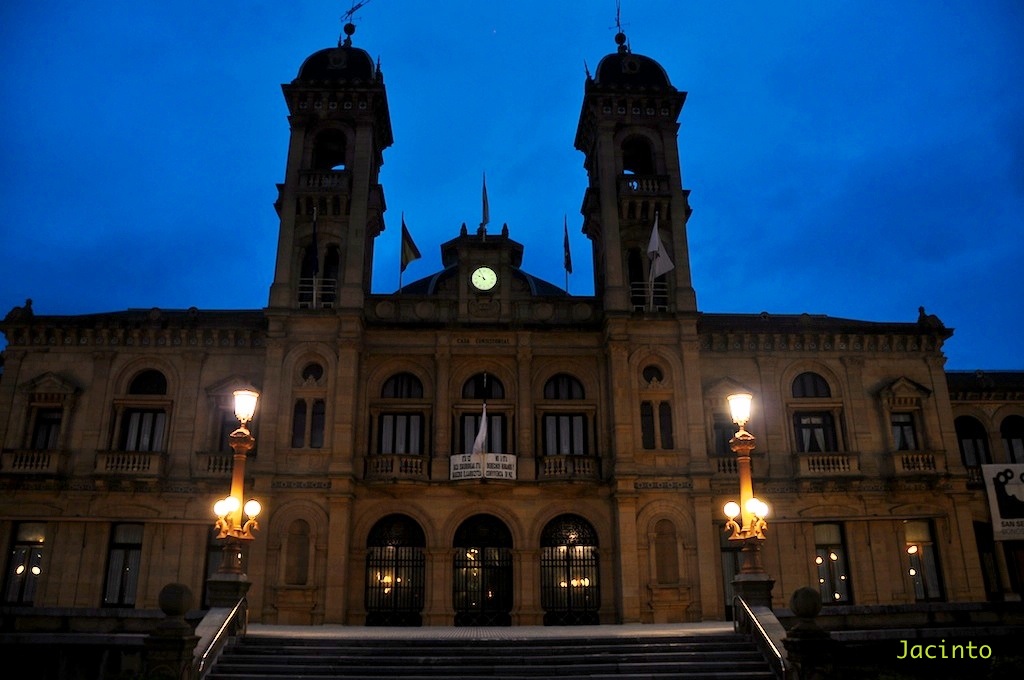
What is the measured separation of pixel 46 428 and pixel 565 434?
21548mm

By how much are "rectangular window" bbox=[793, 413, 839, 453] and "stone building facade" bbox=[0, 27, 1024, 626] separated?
92 millimetres

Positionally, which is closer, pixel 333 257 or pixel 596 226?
pixel 333 257

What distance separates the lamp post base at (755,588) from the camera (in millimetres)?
20578

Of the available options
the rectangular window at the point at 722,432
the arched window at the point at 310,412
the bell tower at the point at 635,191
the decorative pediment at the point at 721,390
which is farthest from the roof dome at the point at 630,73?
the arched window at the point at 310,412

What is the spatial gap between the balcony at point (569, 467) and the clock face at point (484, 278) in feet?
25.7

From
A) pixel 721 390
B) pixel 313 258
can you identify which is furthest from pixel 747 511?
pixel 313 258

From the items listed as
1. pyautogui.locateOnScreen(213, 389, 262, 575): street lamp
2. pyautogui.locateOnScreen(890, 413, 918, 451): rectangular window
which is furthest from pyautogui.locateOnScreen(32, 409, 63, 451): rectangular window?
pyautogui.locateOnScreen(890, 413, 918, 451): rectangular window

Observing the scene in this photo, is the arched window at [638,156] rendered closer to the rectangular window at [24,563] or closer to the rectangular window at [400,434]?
the rectangular window at [400,434]

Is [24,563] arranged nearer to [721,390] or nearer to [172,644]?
[172,644]

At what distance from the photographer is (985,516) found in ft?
114

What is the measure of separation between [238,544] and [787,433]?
2276 centimetres

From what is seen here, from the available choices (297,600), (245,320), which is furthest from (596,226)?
(297,600)

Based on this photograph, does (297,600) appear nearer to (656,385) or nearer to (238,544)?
(238,544)

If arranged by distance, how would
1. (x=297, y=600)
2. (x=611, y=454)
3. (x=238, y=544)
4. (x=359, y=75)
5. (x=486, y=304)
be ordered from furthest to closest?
(x=359, y=75) < (x=486, y=304) < (x=611, y=454) < (x=297, y=600) < (x=238, y=544)
